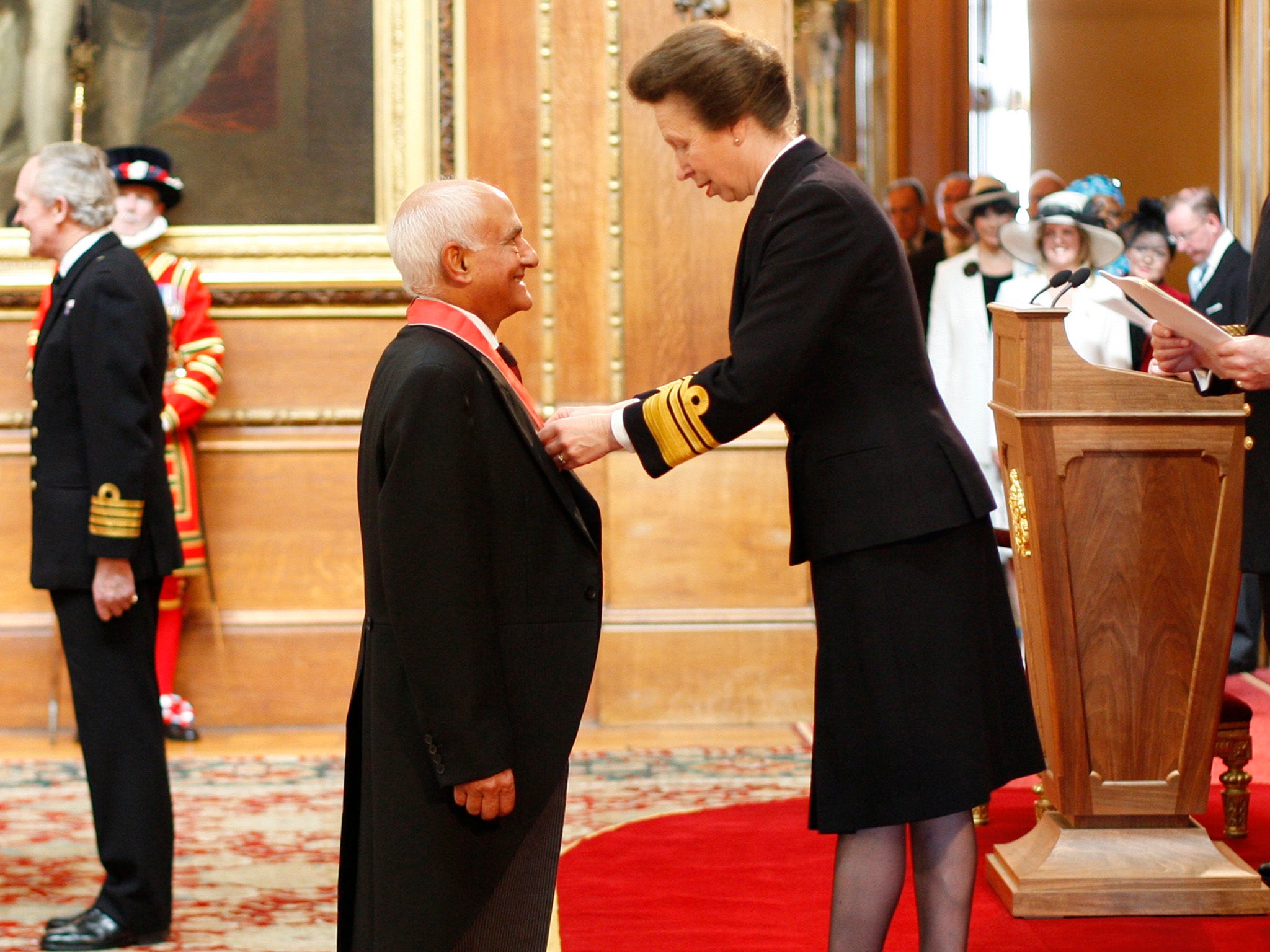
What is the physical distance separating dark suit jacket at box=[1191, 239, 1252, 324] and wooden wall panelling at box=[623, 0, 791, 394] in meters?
2.05

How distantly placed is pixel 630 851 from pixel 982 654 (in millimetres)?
1736

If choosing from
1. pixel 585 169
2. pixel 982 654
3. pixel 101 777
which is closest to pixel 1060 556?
pixel 982 654

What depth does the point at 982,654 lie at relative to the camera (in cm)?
250

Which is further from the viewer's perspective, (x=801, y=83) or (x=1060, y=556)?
(x=801, y=83)

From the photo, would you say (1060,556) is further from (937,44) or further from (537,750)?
(937,44)

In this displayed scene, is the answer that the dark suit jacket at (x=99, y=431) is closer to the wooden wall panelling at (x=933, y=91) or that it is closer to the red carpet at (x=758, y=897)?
the red carpet at (x=758, y=897)

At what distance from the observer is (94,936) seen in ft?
11.0

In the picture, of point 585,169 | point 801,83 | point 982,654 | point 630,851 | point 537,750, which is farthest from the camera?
point 801,83

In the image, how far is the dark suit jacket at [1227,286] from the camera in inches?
246

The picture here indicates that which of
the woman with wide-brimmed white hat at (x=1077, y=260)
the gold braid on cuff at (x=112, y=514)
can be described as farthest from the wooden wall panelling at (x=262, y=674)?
the woman with wide-brimmed white hat at (x=1077, y=260)

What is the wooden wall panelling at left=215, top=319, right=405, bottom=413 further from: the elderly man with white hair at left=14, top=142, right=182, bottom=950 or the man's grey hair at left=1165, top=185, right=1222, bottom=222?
the man's grey hair at left=1165, top=185, right=1222, bottom=222

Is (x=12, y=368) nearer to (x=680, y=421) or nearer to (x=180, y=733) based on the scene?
(x=180, y=733)

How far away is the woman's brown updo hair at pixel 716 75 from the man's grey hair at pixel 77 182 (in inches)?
61.5

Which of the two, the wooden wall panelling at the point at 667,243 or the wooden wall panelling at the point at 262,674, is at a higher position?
the wooden wall panelling at the point at 667,243
